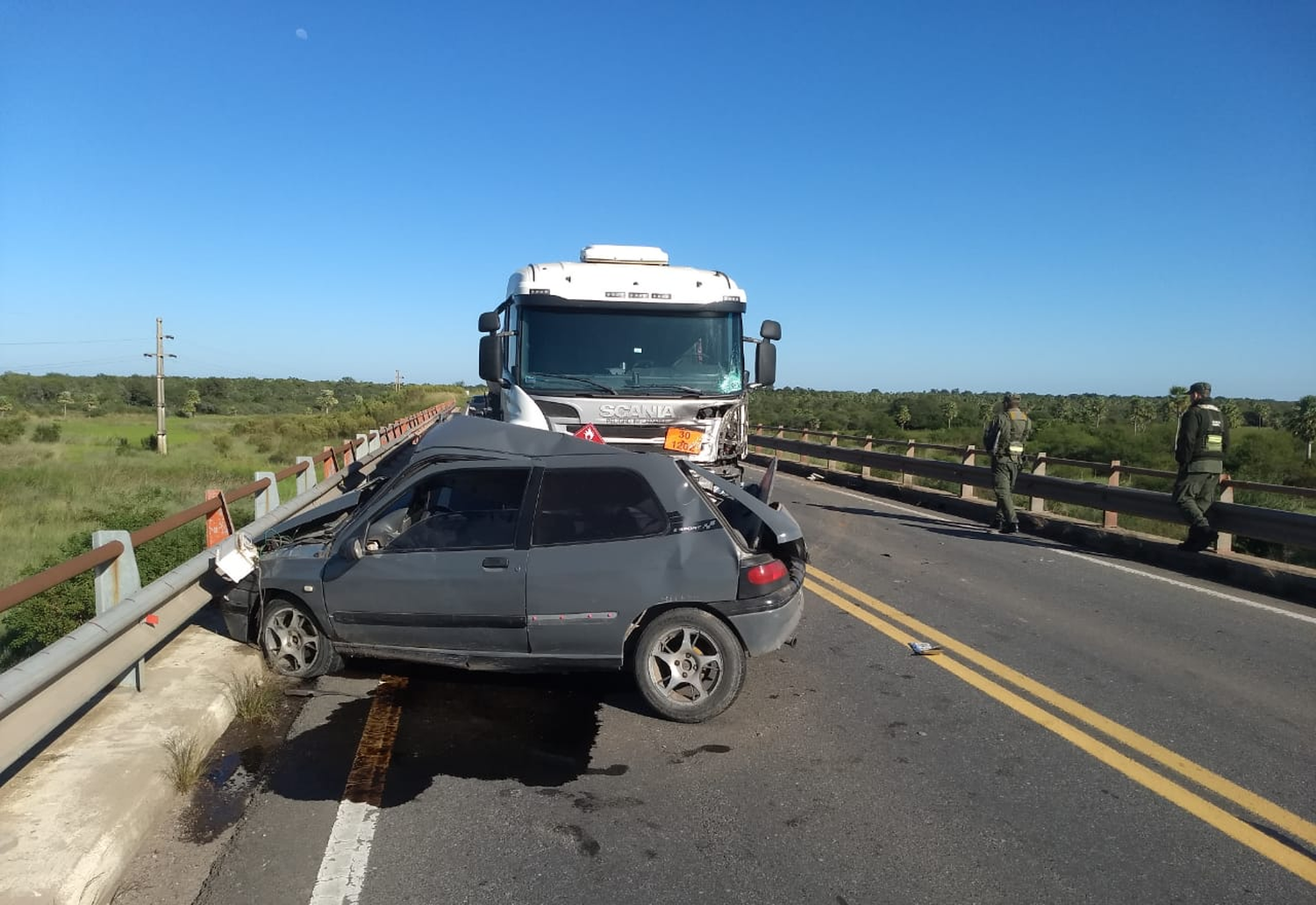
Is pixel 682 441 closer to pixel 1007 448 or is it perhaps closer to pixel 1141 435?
pixel 1007 448

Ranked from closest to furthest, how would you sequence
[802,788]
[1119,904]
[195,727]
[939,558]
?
[1119,904]
[802,788]
[195,727]
[939,558]

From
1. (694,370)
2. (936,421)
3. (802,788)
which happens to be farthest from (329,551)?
(936,421)

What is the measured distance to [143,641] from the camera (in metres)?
5.18

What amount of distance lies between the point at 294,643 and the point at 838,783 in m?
3.63

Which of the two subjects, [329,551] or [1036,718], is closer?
[1036,718]

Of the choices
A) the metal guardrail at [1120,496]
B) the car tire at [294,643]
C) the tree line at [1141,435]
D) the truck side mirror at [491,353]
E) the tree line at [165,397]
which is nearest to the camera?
the car tire at [294,643]

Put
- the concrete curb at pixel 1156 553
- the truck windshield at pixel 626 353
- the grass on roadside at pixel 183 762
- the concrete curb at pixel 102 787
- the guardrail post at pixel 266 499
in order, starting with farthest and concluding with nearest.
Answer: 1. the truck windshield at pixel 626 353
2. the concrete curb at pixel 1156 553
3. the guardrail post at pixel 266 499
4. the grass on roadside at pixel 183 762
5. the concrete curb at pixel 102 787

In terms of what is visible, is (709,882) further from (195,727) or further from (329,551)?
(329,551)

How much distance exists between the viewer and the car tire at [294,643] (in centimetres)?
612

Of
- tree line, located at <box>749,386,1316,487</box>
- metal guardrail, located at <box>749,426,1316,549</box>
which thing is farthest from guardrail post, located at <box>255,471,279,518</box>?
tree line, located at <box>749,386,1316,487</box>

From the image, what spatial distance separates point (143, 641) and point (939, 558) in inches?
345

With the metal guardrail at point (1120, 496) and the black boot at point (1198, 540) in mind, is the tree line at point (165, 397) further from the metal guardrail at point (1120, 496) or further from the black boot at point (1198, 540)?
the black boot at point (1198, 540)

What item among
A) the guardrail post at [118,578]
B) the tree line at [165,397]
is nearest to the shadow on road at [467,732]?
the guardrail post at [118,578]

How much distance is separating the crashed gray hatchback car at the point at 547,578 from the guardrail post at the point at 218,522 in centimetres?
134
